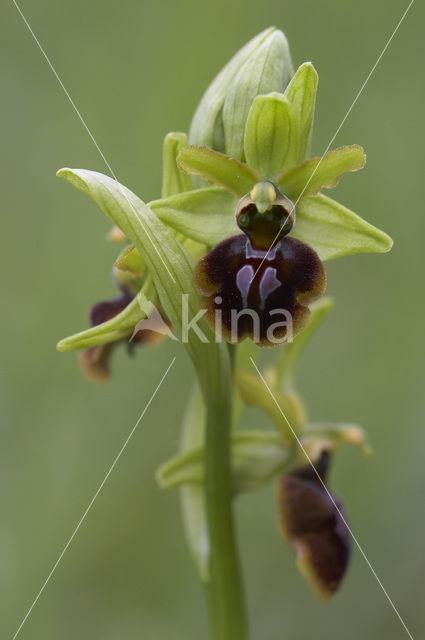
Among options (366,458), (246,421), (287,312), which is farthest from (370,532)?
(287,312)

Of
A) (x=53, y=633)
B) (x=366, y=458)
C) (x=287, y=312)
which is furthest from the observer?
(x=366, y=458)

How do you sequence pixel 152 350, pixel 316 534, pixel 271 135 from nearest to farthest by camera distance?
pixel 271 135 → pixel 316 534 → pixel 152 350

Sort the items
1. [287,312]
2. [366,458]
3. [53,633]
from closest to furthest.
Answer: [287,312] < [53,633] < [366,458]

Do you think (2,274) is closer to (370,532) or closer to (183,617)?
(183,617)

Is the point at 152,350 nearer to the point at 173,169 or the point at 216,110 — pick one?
the point at 173,169

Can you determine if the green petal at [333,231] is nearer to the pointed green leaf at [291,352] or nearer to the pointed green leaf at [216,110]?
the pointed green leaf at [216,110]

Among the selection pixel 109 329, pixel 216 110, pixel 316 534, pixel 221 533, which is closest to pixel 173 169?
pixel 216 110
